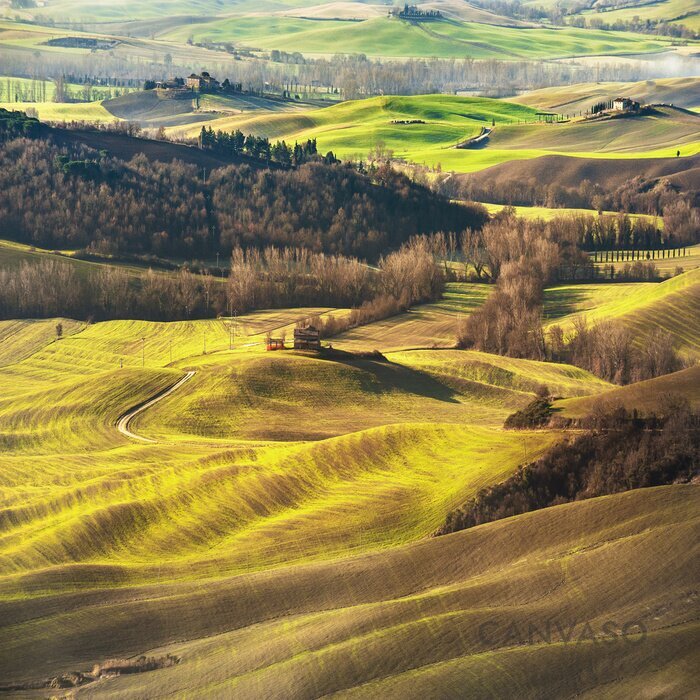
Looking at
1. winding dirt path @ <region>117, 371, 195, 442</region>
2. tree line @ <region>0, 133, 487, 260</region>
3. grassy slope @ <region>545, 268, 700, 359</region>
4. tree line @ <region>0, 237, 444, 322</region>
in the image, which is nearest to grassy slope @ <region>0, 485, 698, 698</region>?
winding dirt path @ <region>117, 371, 195, 442</region>

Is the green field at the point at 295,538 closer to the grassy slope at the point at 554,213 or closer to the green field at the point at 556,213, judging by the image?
the green field at the point at 556,213

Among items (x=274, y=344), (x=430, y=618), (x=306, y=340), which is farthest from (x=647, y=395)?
(x=274, y=344)

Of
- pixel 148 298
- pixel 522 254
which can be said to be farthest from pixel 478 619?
pixel 522 254

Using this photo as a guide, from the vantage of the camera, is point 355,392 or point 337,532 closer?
point 337,532

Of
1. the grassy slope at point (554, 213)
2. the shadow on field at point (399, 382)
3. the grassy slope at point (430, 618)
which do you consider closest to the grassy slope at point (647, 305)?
the shadow on field at point (399, 382)

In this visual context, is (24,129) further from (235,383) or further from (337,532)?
(337,532)

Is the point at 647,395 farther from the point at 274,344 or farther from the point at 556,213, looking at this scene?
the point at 556,213

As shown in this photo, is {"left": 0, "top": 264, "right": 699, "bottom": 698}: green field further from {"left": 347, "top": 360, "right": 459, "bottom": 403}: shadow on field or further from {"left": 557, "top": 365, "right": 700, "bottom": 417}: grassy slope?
{"left": 557, "top": 365, "right": 700, "bottom": 417}: grassy slope
